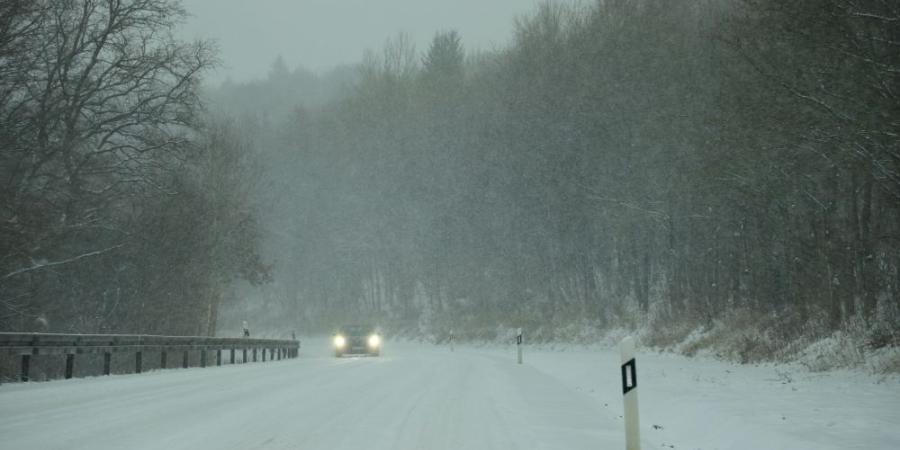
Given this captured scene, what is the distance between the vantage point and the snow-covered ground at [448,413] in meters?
7.82

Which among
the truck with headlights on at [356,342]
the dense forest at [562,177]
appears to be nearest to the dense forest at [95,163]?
the dense forest at [562,177]

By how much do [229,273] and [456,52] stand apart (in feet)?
96.7

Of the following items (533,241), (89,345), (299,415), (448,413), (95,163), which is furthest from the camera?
(533,241)

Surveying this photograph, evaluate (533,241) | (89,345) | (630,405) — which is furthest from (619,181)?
(630,405)

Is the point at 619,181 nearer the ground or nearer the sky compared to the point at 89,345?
nearer the sky

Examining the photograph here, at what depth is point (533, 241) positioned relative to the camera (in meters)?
42.3

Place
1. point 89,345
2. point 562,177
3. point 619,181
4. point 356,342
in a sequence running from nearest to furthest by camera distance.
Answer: point 89,345, point 356,342, point 619,181, point 562,177

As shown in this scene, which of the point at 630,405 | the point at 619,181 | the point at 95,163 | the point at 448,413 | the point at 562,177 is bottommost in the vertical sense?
the point at 448,413

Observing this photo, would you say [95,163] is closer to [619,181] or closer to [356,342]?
[356,342]

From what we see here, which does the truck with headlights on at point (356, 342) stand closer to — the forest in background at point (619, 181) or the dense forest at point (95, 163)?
the dense forest at point (95, 163)

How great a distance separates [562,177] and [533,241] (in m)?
6.31

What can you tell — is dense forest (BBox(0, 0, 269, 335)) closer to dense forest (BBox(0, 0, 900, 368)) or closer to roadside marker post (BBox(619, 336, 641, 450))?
dense forest (BBox(0, 0, 900, 368))

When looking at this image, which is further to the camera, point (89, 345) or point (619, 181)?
point (619, 181)

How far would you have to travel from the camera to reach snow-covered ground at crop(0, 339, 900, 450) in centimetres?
782
